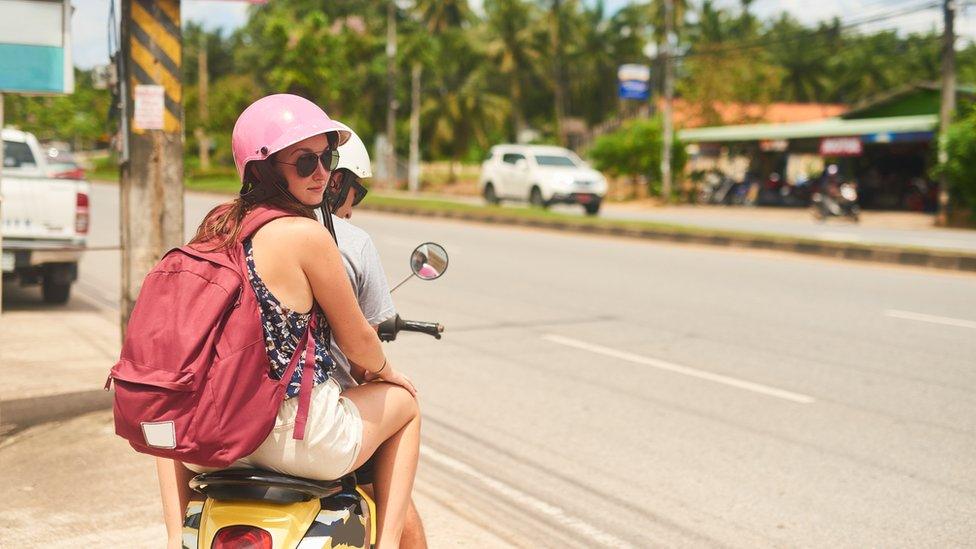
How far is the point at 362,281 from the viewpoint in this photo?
2.86 metres

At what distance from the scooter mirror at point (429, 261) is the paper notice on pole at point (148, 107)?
2978mm

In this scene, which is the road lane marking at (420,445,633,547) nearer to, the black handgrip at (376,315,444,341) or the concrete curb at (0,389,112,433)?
the black handgrip at (376,315,444,341)

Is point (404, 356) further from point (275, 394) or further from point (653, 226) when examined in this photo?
point (653, 226)

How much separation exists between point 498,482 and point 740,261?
11.2 meters

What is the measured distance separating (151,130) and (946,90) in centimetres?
2384

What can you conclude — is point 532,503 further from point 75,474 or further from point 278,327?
point 278,327

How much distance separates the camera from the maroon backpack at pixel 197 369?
2316 millimetres

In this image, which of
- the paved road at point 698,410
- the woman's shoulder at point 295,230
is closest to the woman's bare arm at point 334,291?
the woman's shoulder at point 295,230

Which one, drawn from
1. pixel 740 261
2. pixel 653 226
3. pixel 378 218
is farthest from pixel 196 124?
pixel 740 261

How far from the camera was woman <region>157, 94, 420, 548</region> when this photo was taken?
2.48 m

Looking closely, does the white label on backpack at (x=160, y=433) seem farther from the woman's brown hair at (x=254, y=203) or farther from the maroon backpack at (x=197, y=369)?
the woman's brown hair at (x=254, y=203)

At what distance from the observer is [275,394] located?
95.1 inches

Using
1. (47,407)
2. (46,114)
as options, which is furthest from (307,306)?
(46,114)

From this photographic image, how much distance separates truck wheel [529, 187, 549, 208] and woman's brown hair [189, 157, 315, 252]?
25313 millimetres
